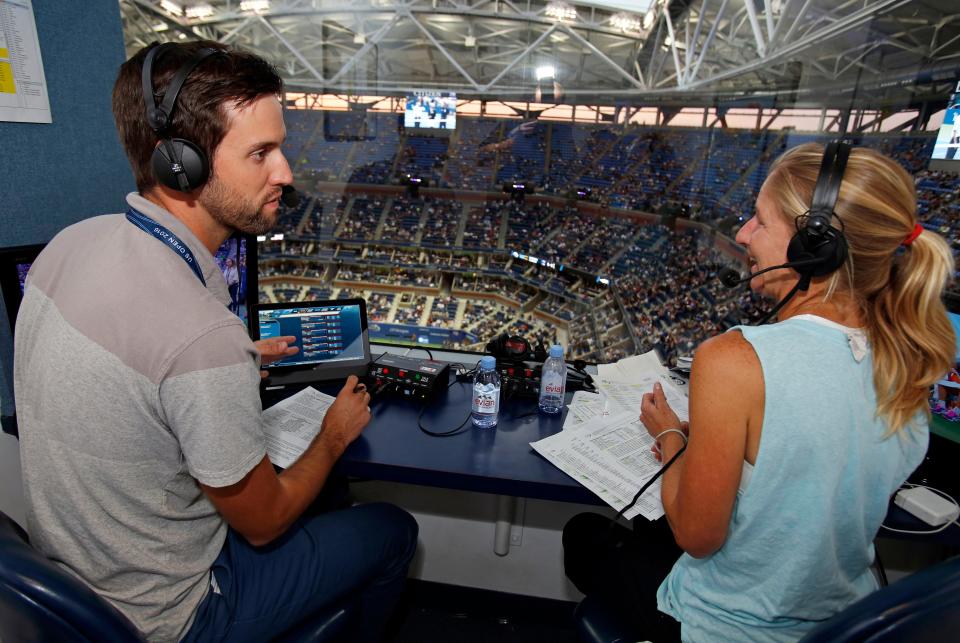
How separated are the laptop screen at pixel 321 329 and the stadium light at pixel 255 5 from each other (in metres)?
2.77

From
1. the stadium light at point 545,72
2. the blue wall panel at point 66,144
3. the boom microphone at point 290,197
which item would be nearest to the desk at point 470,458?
the boom microphone at point 290,197

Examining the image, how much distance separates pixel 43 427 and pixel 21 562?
289 mm

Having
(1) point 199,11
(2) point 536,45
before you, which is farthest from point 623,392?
(1) point 199,11

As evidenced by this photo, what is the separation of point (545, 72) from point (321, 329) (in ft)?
9.03

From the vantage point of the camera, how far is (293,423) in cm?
129

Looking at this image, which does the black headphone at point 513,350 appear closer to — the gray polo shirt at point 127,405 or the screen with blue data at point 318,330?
the screen with blue data at point 318,330

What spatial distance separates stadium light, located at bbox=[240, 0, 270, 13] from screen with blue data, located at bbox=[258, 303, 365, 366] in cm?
278

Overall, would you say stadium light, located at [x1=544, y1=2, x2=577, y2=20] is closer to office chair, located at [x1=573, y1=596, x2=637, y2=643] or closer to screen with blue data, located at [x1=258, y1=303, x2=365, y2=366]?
screen with blue data, located at [x1=258, y1=303, x2=365, y2=366]

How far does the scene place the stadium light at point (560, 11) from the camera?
3.31 metres

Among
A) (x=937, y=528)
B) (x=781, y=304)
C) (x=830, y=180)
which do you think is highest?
(x=830, y=180)

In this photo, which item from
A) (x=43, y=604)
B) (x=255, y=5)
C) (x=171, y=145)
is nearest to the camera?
(x=43, y=604)

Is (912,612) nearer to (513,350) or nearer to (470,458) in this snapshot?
(470,458)

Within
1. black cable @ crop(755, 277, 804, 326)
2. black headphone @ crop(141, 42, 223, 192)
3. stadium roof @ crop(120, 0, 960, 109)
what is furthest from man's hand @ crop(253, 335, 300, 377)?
stadium roof @ crop(120, 0, 960, 109)

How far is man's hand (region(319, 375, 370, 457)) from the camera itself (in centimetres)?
112
